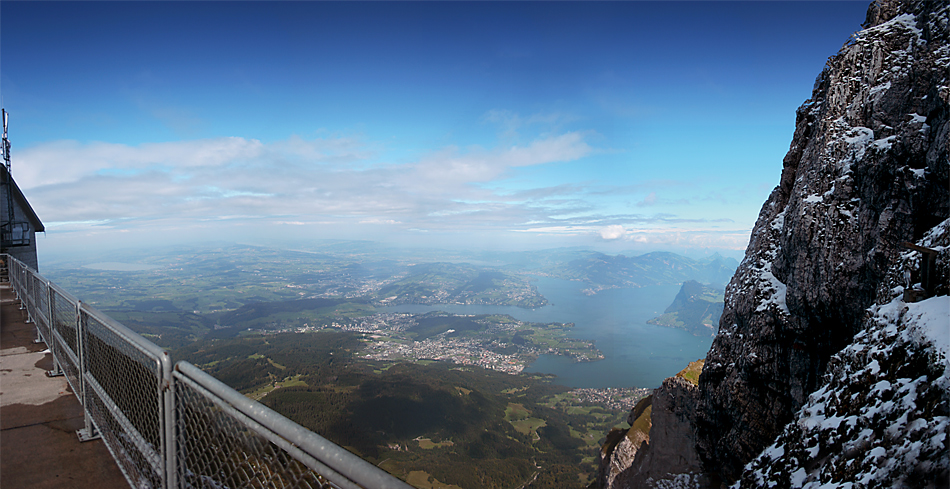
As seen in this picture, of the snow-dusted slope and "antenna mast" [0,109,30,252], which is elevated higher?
"antenna mast" [0,109,30,252]

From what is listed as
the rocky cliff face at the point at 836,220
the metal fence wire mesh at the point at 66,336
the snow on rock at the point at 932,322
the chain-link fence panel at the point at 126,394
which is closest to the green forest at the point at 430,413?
the rocky cliff face at the point at 836,220

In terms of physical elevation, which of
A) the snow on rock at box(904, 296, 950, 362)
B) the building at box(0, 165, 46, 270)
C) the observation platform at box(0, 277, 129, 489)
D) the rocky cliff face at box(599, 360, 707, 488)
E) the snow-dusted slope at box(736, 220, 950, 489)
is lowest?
the rocky cliff face at box(599, 360, 707, 488)

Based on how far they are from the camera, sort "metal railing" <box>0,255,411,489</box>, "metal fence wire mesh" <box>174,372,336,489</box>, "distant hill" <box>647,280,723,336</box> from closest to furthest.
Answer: "metal railing" <box>0,255,411,489</box>, "metal fence wire mesh" <box>174,372,336,489</box>, "distant hill" <box>647,280,723,336</box>

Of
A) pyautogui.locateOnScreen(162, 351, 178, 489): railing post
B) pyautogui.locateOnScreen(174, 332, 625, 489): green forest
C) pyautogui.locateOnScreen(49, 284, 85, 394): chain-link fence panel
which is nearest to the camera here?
pyautogui.locateOnScreen(162, 351, 178, 489): railing post

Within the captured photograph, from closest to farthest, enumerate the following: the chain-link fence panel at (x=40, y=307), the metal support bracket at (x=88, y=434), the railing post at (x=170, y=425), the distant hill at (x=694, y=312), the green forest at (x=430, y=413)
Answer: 1. the railing post at (x=170, y=425)
2. the metal support bracket at (x=88, y=434)
3. the chain-link fence panel at (x=40, y=307)
4. the green forest at (x=430, y=413)
5. the distant hill at (x=694, y=312)

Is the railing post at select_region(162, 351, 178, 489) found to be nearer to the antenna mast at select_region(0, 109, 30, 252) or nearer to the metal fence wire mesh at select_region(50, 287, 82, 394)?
the metal fence wire mesh at select_region(50, 287, 82, 394)

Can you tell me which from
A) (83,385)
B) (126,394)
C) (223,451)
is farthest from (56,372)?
(223,451)

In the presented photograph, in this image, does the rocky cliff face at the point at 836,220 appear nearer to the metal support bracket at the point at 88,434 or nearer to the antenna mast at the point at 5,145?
the metal support bracket at the point at 88,434

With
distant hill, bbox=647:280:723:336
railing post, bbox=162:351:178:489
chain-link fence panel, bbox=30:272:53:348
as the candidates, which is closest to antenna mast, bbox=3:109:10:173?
chain-link fence panel, bbox=30:272:53:348
